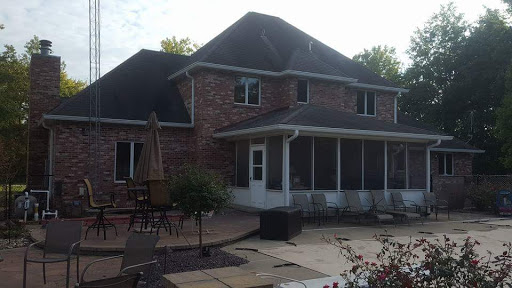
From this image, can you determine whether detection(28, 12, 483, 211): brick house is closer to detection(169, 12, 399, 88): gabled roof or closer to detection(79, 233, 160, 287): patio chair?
detection(169, 12, 399, 88): gabled roof

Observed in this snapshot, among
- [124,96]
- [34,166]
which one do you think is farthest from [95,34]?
[34,166]

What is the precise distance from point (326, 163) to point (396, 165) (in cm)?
294

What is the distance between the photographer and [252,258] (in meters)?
8.02

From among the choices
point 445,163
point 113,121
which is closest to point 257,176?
point 113,121

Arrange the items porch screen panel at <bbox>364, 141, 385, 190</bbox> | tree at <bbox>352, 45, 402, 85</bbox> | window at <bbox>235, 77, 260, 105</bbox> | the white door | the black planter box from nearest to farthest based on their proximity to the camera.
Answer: the black planter box < the white door < porch screen panel at <bbox>364, 141, 385, 190</bbox> < window at <bbox>235, 77, 260, 105</bbox> < tree at <bbox>352, 45, 402, 85</bbox>

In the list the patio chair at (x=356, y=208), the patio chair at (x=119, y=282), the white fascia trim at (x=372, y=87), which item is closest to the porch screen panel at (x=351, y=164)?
the patio chair at (x=356, y=208)

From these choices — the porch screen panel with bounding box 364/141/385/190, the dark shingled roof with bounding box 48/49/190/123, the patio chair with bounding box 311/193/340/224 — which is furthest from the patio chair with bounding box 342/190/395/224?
the dark shingled roof with bounding box 48/49/190/123

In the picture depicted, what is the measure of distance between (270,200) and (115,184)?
216 inches

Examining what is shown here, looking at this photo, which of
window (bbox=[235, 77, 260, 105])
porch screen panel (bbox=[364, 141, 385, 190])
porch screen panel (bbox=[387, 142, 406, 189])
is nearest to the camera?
porch screen panel (bbox=[364, 141, 385, 190])

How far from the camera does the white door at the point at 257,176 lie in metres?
14.1

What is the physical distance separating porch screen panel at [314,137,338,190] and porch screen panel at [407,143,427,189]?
127 inches

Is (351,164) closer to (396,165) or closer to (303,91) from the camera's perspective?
(396,165)

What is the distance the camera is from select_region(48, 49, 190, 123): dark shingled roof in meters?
15.1

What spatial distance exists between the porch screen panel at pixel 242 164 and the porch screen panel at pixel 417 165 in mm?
5798
